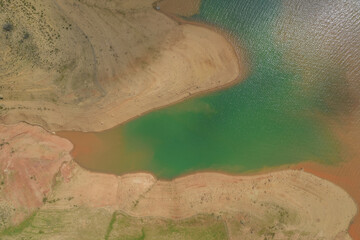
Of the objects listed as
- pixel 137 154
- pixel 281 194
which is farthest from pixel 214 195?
pixel 137 154

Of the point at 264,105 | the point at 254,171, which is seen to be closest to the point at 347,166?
the point at 254,171

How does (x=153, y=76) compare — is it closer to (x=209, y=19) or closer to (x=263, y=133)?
(x=209, y=19)

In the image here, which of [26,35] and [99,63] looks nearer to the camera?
[26,35]

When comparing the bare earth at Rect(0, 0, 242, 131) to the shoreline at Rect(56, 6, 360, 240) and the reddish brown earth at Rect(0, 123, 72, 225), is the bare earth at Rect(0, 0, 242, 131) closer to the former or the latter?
the shoreline at Rect(56, 6, 360, 240)

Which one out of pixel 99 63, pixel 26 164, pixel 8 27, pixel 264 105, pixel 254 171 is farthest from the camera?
pixel 264 105

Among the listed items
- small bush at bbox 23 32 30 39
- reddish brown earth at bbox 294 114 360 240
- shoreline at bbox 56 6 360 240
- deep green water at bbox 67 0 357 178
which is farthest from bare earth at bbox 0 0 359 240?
deep green water at bbox 67 0 357 178

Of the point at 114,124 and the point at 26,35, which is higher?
the point at 26,35

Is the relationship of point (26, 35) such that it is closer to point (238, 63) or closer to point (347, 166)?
point (238, 63)
